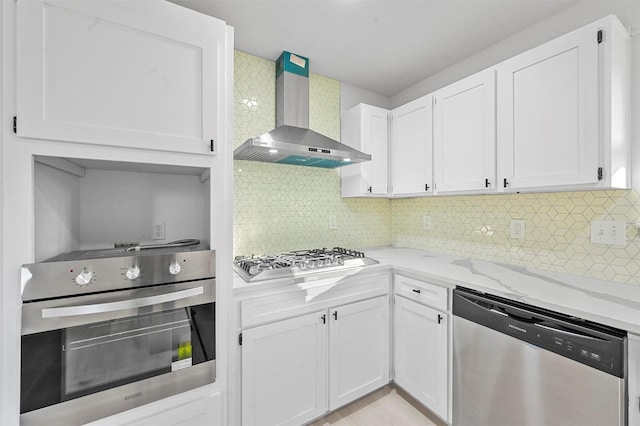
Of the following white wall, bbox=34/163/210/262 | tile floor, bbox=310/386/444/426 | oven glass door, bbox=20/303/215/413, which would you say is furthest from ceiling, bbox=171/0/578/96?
tile floor, bbox=310/386/444/426

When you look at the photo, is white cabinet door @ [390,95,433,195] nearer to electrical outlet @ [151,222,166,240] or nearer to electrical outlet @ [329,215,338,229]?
electrical outlet @ [329,215,338,229]

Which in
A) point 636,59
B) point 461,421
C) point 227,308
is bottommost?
point 461,421

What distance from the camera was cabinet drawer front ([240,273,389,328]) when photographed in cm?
149

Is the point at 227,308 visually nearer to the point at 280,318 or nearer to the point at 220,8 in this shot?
the point at 280,318

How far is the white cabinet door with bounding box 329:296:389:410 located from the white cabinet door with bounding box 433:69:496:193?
3.30ft

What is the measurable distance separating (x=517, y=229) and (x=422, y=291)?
2.69ft

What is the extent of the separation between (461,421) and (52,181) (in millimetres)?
2400

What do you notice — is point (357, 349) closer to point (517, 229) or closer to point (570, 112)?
point (517, 229)

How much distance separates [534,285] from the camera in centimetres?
145

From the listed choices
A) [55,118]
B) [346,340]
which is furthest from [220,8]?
[346,340]

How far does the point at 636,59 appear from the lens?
55.4 inches

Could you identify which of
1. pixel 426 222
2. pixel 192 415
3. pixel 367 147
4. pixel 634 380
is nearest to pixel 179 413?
pixel 192 415

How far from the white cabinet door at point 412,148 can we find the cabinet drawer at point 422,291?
72cm

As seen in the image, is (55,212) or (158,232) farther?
(158,232)
